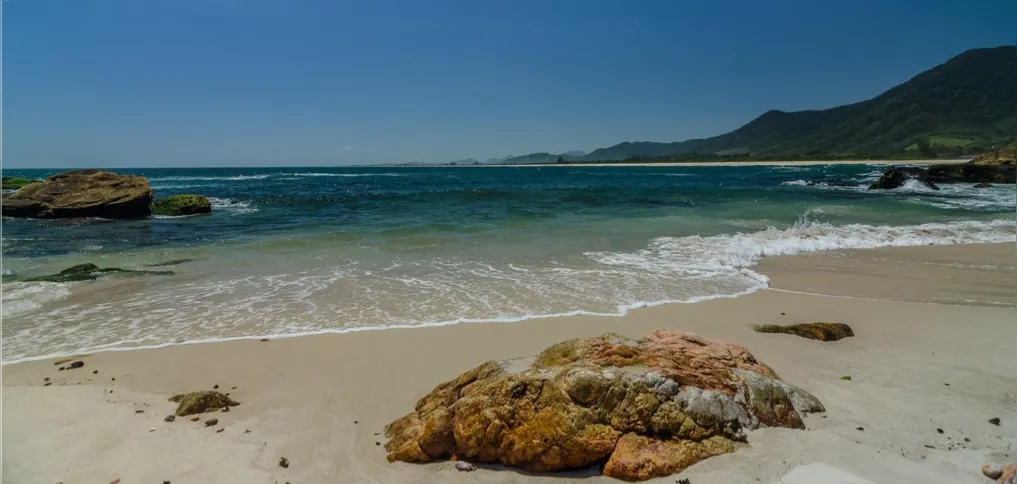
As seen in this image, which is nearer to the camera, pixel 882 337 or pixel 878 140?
pixel 882 337

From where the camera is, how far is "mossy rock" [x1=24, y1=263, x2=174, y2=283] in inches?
391

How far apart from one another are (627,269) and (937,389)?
6.00 metres

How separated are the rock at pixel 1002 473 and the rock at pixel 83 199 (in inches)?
A: 1093

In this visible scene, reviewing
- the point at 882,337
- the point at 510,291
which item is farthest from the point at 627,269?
the point at 882,337

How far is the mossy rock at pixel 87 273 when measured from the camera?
9.92 metres

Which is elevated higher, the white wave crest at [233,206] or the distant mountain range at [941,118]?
the distant mountain range at [941,118]

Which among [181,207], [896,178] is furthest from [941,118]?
[181,207]

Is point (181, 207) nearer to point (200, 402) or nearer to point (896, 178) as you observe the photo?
point (200, 402)

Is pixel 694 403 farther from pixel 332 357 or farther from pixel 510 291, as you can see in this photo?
pixel 510 291

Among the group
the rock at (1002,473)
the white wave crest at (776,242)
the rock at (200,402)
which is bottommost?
the rock at (200,402)

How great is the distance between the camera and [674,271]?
10.3 meters

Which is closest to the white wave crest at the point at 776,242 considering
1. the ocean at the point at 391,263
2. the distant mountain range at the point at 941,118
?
the ocean at the point at 391,263

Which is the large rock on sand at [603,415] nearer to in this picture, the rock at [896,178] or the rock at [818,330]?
the rock at [818,330]

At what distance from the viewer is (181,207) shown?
77.2 ft
